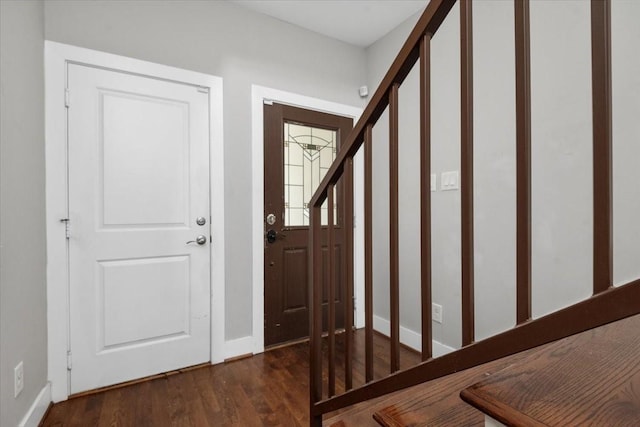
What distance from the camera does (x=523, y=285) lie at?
0.62 meters

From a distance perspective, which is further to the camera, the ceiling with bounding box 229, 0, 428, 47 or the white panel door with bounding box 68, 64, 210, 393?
the ceiling with bounding box 229, 0, 428, 47

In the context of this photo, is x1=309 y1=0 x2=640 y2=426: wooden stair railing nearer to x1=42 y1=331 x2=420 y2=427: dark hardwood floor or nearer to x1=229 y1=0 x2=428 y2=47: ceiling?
x1=42 y1=331 x2=420 y2=427: dark hardwood floor

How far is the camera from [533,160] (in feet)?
5.79

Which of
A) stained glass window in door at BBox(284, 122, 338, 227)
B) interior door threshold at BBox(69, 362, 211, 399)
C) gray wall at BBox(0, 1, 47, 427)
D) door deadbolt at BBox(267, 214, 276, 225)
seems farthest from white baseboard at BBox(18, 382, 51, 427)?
stained glass window in door at BBox(284, 122, 338, 227)

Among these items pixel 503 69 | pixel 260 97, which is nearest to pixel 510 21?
pixel 503 69

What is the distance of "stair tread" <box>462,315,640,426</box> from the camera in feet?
1.92

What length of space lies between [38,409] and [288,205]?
6.13ft

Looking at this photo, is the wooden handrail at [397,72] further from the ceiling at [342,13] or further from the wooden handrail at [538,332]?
the ceiling at [342,13]

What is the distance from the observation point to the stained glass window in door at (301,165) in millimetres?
2625

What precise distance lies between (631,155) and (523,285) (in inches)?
52.8

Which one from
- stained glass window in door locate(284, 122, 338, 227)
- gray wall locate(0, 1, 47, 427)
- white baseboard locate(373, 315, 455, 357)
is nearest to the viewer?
gray wall locate(0, 1, 47, 427)

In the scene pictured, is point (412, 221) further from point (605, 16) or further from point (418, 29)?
point (605, 16)

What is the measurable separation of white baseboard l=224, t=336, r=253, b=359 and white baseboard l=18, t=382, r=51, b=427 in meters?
0.98

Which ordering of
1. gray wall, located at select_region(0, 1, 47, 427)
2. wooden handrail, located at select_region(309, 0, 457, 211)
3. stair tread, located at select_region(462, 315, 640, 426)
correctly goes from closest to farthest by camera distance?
stair tread, located at select_region(462, 315, 640, 426) < wooden handrail, located at select_region(309, 0, 457, 211) < gray wall, located at select_region(0, 1, 47, 427)
